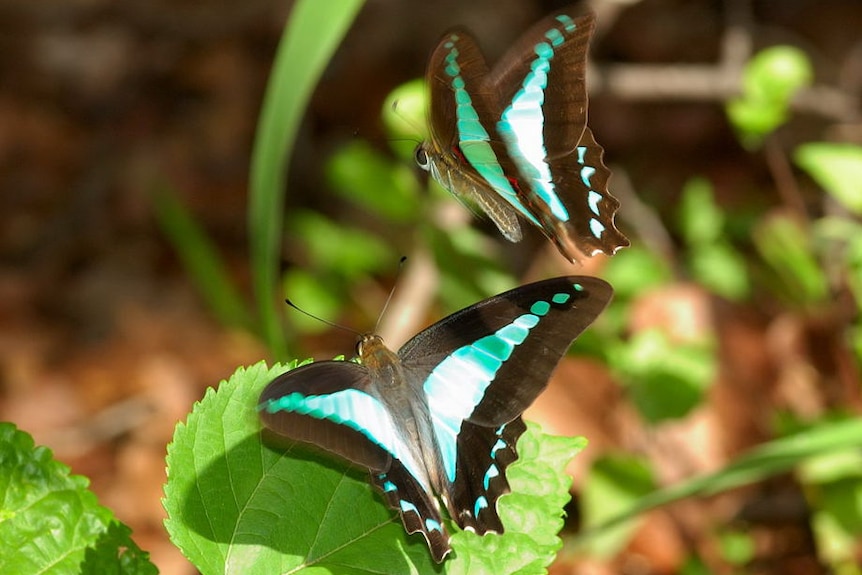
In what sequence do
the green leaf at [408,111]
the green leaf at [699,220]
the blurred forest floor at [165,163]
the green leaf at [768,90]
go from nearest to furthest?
the green leaf at [408,111] < the green leaf at [768,90] < the green leaf at [699,220] < the blurred forest floor at [165,163]

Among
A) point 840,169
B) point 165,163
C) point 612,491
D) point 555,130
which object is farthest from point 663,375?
point 165,163

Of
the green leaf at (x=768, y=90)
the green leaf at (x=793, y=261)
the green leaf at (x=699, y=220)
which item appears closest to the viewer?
the green leaf at (x=768, y=90)

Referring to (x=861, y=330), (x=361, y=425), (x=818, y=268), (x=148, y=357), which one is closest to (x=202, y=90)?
(x=148, y=357)

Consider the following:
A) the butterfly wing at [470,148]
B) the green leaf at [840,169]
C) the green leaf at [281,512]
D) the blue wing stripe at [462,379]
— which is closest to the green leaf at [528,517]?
the green leaf at [281,512]

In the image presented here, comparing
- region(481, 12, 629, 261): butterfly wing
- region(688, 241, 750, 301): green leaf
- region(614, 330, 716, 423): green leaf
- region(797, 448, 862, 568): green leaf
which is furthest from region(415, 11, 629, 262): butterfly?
region(688, 241, 750, 301): green leaf

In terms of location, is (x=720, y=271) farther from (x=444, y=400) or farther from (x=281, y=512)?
(x=281, y=512)

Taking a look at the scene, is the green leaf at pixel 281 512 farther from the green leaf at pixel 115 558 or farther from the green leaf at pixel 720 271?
the green leaf at pixel 720 271

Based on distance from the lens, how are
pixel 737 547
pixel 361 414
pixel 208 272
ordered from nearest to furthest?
pixel 361 414 → pixel 737 547 → pixel 208 272
